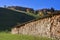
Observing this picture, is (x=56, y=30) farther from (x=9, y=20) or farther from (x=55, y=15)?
(x=9, y=20)

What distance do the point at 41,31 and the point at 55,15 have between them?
2199 millimetres

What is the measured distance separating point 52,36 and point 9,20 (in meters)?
20.8

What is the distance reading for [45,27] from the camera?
16219 mm

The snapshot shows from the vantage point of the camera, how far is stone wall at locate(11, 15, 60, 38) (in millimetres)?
15044

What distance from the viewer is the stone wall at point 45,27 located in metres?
15.0

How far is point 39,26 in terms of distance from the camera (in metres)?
17.1

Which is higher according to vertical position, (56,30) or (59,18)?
(59,18)

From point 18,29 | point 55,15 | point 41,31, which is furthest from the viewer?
point 18,29

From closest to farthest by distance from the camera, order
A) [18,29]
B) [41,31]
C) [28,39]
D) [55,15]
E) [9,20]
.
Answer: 1. [28,39]
2. [55,15]
3. [41,31]
4. [18,29]
5. [9,20]

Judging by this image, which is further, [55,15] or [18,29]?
[18,29]

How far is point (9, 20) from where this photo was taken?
35125 millimetres

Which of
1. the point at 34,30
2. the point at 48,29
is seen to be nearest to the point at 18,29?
the point at 34,30

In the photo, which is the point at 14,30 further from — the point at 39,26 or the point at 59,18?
the point at 59,18

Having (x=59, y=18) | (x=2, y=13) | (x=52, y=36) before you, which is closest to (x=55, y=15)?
(x=59, y=18)
